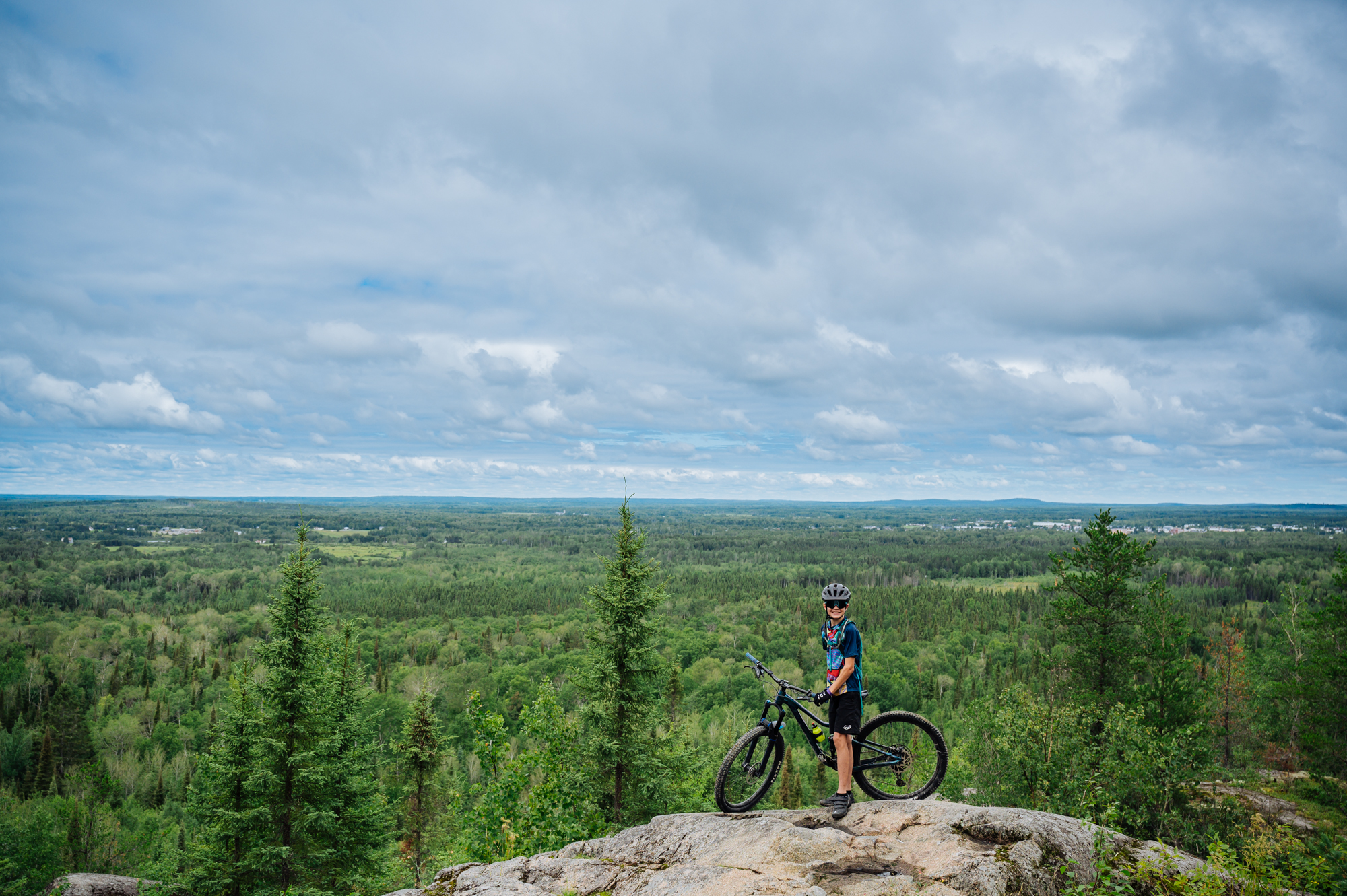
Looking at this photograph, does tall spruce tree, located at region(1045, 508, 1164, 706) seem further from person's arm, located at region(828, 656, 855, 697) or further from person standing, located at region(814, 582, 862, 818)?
person's arm, located at region(828, 656, 855, 697)

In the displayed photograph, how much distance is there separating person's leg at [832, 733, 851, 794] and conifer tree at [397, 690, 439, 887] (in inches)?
1062

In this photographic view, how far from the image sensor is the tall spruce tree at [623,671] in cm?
1953

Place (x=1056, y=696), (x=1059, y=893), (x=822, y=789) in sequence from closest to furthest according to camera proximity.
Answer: (x=1059, y=893)
(x=1056, y=696)
(x=822, y=789)

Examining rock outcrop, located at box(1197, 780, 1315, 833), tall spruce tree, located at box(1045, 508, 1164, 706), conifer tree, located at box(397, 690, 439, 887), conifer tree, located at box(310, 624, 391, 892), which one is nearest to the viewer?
conifer tree, located at box(310, 624, 391, 892)

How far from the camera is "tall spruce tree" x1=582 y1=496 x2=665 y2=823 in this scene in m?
19.5

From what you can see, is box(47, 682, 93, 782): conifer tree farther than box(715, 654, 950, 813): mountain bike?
Yes

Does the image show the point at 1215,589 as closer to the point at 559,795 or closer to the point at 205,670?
the point at 559,795

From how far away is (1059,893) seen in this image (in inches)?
304

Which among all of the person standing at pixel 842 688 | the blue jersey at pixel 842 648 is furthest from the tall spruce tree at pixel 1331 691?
the blue jersey at pixel 842 648

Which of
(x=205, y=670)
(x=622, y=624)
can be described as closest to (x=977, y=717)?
(x=622, y=624)

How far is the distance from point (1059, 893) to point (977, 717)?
19.1m

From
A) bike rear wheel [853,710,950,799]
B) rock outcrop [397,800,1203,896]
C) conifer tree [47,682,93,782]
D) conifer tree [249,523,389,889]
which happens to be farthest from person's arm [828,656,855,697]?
conifer tree [47,682,93,782]

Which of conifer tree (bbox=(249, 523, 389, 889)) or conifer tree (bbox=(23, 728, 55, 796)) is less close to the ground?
conifer tree (bbox=(249, 523, 389, 889))

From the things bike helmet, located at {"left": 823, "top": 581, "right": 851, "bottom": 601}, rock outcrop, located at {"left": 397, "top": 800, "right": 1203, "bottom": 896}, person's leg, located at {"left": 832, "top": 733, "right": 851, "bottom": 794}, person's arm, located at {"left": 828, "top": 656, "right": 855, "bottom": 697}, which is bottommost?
rock outcrop, located at {"left": 397, "top": 800, "right": 1203, "bottom": 896}
